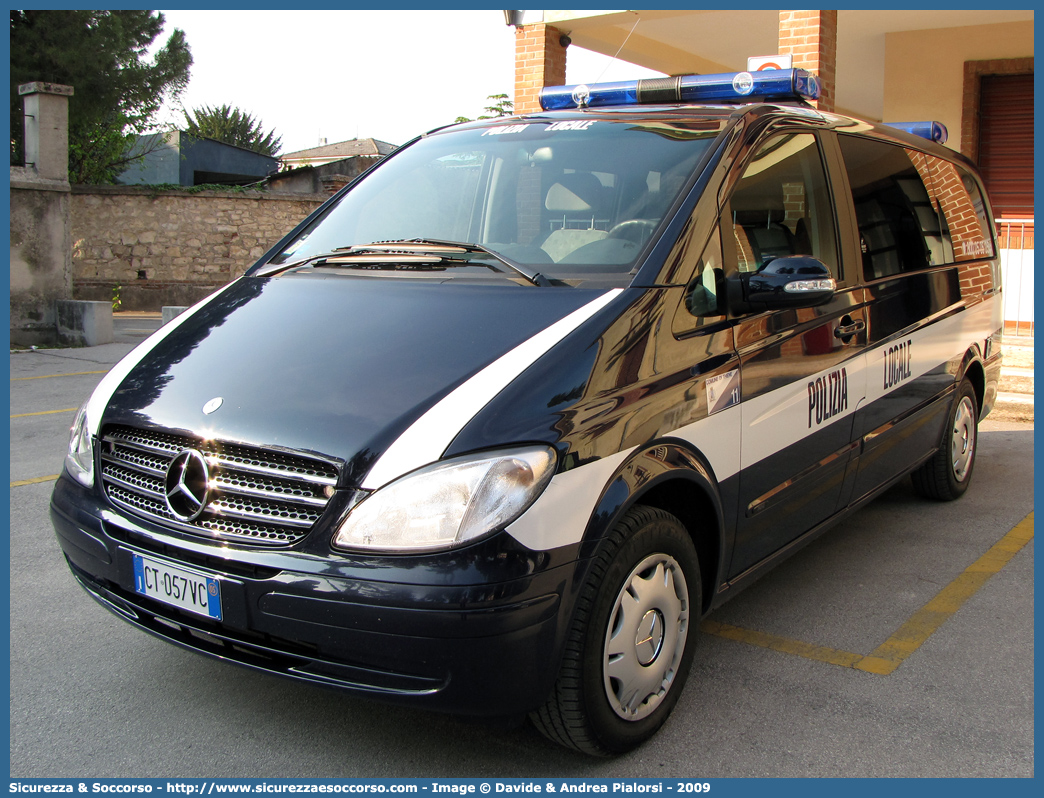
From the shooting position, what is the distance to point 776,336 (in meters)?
3.12

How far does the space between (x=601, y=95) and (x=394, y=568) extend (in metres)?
2.79

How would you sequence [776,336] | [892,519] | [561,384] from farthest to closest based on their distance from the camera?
1. [892,519]
2. [776,336]
3. [561,384]

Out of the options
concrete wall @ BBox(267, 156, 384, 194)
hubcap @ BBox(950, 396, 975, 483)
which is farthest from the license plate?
concrete wall @ BBox(267, 156, 384, 194)

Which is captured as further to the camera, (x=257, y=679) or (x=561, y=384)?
(x=257, y=679)

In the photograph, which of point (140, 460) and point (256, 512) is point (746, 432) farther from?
point (140, 460)

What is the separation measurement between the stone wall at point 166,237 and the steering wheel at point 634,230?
1751 centimetres

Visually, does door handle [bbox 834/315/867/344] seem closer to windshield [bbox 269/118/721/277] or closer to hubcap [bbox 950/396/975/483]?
windshield [bbox 269/118/721/277]

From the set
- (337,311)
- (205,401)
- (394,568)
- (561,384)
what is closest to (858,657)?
(561,384)

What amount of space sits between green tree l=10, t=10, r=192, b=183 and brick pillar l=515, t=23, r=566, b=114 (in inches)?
492

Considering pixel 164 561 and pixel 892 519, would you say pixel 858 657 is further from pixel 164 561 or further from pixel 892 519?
pixel 164 561

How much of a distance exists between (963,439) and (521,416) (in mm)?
3848

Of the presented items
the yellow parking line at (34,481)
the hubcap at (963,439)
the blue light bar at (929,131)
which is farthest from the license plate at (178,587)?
the blue light bar at (929,131)

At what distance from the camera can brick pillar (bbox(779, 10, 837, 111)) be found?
30.2 feet

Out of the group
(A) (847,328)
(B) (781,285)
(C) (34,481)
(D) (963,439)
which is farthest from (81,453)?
(D) (963,439)
